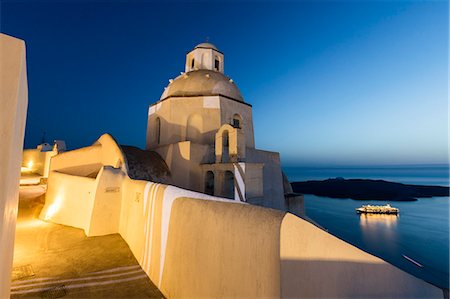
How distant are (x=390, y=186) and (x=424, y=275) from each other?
214ft

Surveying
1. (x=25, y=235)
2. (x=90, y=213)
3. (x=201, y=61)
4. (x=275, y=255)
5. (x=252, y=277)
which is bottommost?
(x=25, y=235)

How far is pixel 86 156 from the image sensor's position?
12.7 meters

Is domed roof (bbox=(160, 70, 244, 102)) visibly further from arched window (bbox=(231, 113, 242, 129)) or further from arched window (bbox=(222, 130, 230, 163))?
arched window (bbox=(222, 130, 230, 163))

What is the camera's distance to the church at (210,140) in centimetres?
1288

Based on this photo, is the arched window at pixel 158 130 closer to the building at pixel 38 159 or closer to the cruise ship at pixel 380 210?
the building at pixel 38 159

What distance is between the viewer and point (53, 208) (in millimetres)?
10500

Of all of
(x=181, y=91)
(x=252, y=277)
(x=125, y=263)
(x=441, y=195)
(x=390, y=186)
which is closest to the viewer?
(x=252, y=277)

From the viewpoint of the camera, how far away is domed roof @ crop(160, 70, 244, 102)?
59.7 feet

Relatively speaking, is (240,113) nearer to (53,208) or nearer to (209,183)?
(209,183)

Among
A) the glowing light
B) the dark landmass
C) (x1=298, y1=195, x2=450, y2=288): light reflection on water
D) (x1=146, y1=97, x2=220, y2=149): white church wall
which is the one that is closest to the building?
(x1=146, y1=97, x2=220, y2=149): white church wall

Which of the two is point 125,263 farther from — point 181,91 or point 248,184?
point 181,91

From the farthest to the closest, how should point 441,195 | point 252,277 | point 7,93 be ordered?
point 441,195 → point 252,277 → point 7,93

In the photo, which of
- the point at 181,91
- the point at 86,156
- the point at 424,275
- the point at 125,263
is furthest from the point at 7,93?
the point at 424,275

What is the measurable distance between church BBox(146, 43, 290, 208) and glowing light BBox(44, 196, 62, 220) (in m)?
6.19
